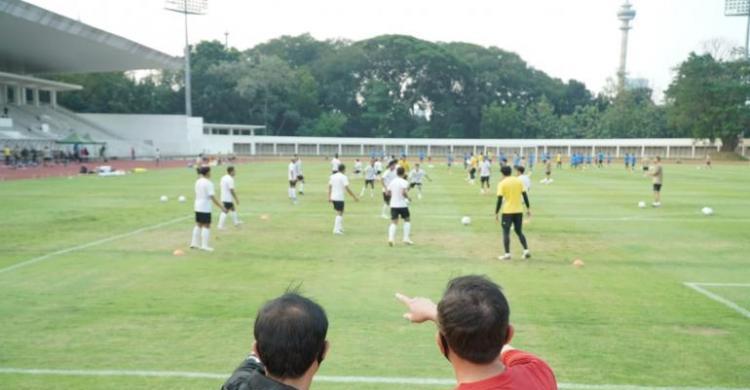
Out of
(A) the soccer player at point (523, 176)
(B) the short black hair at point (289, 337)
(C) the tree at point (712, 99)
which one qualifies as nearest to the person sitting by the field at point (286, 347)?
(B) the short black hair at point (289, 337)

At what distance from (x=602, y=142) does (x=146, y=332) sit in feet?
264

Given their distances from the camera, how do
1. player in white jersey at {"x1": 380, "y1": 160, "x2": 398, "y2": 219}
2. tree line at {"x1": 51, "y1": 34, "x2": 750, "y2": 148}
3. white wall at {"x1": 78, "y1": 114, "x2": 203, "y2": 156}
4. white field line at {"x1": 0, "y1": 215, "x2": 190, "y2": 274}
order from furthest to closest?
tree line at {"x1": 51, "y1": 34, "x2": 750, "y2": 148}, white wall at {"x1": 78, "y1": 114, "x2": 203, "y2": 156}, player in white jersey at {"x1": 380, "y1": 160, "x2": 398, "y2": 219}, white field line at {"x1": 0, "y1": 215, "x2": 190, "y2": 274}

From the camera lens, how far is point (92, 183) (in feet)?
107

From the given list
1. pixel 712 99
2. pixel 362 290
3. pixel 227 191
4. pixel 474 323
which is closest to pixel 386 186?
pixel 227 191

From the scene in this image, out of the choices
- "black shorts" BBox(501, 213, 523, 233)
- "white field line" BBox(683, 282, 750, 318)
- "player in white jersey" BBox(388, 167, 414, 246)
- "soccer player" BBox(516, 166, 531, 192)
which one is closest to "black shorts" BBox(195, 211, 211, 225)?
"player in white jersey" BBox(388, 167, 414, 246)

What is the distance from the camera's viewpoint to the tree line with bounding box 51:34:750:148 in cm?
8012

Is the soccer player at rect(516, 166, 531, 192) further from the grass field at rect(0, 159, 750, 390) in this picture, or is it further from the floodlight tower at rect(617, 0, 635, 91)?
the floodlight tower at rect(617, 0, 635, 91)

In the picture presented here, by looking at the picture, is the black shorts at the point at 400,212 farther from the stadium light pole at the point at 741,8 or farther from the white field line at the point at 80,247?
the stadium light pole at the point at 741,8

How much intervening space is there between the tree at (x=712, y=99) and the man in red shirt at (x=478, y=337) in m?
78.8

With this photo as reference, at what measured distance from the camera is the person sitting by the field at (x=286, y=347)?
248cm

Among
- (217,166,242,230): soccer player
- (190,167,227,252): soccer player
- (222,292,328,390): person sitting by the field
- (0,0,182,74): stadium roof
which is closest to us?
(222,292,328,390): person sitting by the field

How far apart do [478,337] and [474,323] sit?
0.06 meters

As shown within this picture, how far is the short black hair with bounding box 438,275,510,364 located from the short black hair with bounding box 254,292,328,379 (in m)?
0.56

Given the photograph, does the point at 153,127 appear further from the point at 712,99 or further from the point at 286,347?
the point at 286,347
